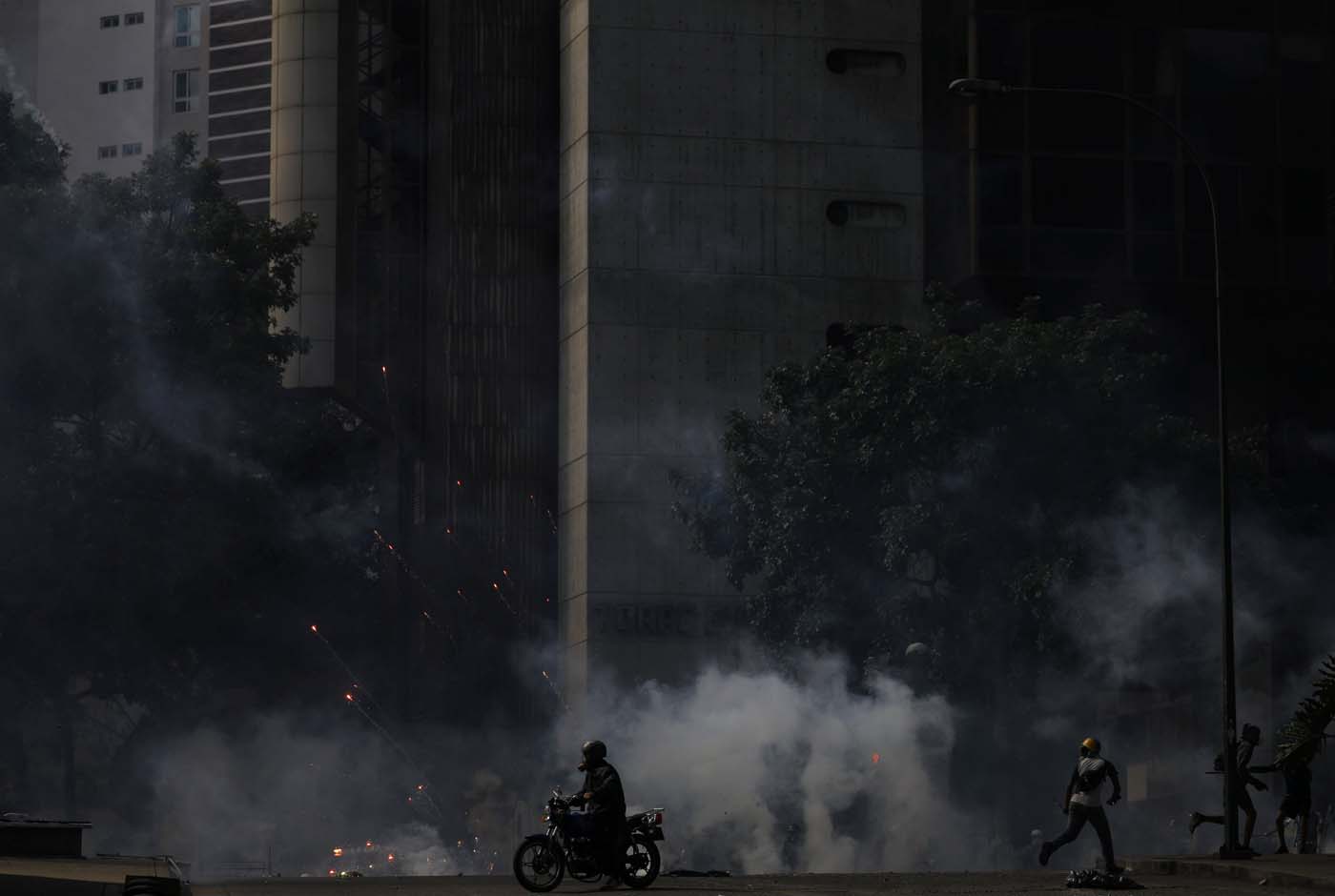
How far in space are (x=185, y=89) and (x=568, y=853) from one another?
10949cm

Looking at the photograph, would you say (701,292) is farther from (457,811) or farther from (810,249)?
(457,811)

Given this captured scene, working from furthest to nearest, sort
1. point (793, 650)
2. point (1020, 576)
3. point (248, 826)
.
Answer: point (248, 826) < point (793, 650) < point (1020, 576)

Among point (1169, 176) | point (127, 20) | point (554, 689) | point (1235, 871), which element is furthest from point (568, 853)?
point (127, 20)

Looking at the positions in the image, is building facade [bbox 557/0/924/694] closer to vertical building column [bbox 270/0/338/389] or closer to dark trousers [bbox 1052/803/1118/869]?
vertical building column [bbox 270/0/338/389]

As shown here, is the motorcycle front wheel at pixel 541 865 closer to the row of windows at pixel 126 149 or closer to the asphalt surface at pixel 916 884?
the asphalt surface at pixel 916 884

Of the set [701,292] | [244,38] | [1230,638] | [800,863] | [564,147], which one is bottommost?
[800,863]

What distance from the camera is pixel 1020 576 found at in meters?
46.6

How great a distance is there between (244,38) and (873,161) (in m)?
59.9

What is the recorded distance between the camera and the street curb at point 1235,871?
87.7ft

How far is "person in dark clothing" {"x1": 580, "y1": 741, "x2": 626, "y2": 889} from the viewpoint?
26.6m

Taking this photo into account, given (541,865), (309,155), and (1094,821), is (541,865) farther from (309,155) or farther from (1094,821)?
(309,155)

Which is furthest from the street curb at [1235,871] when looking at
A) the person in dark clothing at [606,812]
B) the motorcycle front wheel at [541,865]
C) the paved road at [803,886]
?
the motorcycle front wheel at [541,865]

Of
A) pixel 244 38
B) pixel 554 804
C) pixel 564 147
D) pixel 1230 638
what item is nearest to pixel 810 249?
pixel 564 147

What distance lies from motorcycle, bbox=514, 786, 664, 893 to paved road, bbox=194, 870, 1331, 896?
0.20m
